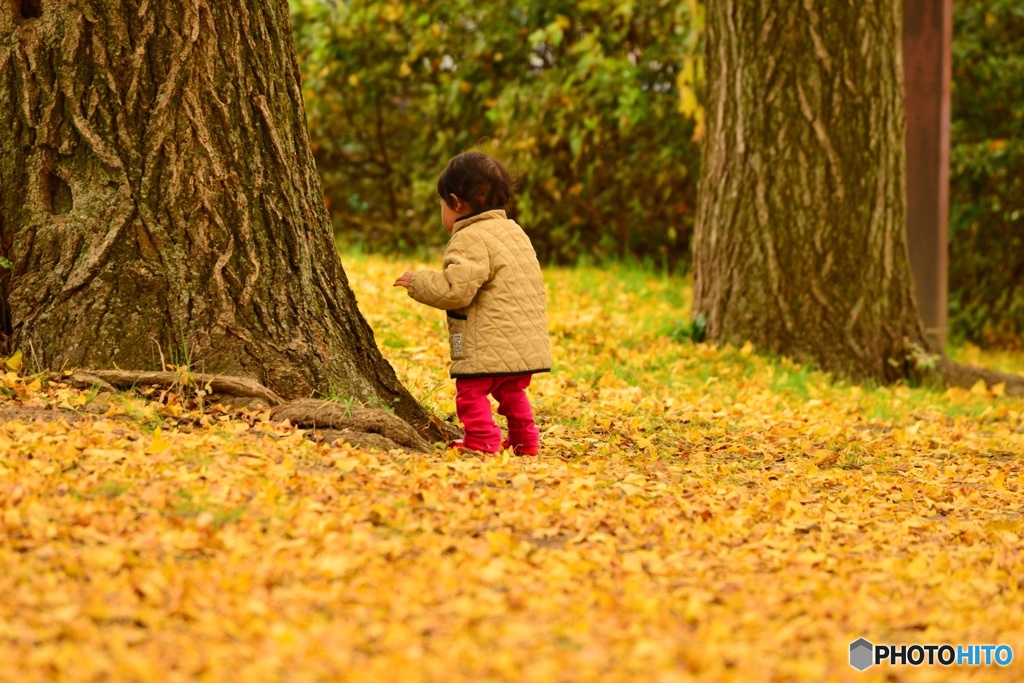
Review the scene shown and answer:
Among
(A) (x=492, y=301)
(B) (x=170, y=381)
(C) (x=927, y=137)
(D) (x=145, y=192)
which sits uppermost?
(C) (x=927, y=137)

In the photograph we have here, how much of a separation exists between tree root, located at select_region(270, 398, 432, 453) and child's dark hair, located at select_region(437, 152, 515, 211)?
0.89 meters

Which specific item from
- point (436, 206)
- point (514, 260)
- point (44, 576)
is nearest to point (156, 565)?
point (44, 576)

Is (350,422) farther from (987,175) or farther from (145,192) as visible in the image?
(987,175)

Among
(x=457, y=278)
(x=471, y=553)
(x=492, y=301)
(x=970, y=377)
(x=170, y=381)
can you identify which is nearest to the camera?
(x=471, y=553)

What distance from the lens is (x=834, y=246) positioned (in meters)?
7.21

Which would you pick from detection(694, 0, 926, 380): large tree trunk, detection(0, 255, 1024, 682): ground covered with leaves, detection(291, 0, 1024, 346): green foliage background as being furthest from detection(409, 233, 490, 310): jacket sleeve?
detection(291, 0, 1024, 346): green foliage background

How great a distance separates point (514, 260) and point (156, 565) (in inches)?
77.6

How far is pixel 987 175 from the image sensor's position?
10.4m

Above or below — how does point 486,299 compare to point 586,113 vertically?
below

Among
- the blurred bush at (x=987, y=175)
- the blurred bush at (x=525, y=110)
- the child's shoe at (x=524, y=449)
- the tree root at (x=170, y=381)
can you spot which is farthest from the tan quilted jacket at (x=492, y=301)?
the blurred bush at (x=987, y=175)

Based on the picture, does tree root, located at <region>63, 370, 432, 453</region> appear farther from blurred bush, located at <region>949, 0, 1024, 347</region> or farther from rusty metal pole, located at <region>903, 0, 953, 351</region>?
blurred bush, located at <region>949, 0, 1024, 347</region>

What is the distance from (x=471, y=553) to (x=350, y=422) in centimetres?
116

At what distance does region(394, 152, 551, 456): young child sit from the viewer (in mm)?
4301

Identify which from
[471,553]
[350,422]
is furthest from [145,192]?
[471,553]
